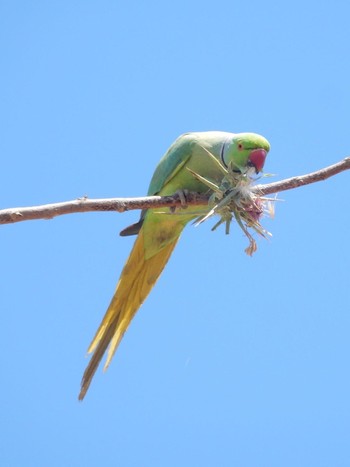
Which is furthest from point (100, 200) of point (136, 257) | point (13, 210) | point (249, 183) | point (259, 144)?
point (136, 257)

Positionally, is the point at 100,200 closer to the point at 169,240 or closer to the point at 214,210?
the point at 214,210

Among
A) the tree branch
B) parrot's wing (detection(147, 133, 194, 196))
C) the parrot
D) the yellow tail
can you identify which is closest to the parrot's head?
the parrot

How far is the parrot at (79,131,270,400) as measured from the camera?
4219mm

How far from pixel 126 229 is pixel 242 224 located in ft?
5.24

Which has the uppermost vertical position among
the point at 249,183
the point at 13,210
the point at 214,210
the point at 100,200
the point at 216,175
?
the point at 216,175

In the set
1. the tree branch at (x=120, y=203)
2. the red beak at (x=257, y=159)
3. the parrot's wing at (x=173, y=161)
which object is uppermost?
the parrot's wing at (x=173, y=161)

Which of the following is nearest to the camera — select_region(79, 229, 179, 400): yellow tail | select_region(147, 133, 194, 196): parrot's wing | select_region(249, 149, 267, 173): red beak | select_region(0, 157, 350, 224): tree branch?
select_region(0, 157, 350, 224): tree branch

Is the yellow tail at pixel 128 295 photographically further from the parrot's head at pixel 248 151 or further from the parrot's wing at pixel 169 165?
the parrot's head at pixel 248 151

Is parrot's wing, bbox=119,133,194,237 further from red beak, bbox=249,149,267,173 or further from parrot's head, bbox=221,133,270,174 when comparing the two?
red beak, bbox=249,149,267,173

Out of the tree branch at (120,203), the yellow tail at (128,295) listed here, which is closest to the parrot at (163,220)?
the yellow tail at (128,295)

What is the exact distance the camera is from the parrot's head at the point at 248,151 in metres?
4.13

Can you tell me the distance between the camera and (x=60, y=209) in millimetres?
2830

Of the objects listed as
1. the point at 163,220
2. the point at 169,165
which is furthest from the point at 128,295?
the point at 169,165

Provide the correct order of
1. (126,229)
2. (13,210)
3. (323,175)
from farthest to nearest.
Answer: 1. (126,229)
2. (323,175)
3. (13,210)
